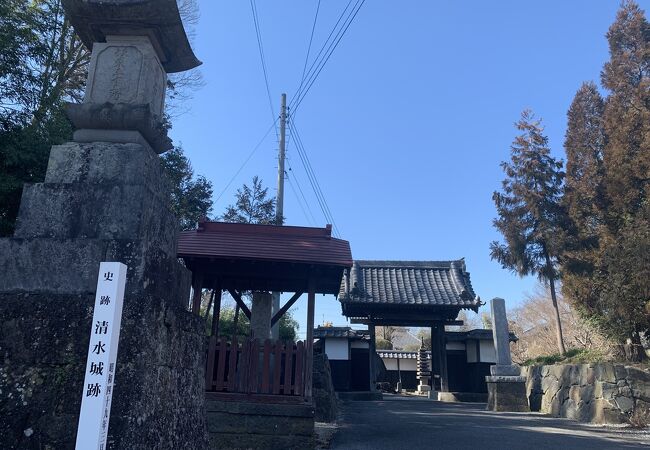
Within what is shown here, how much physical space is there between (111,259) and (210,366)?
4.60 meters

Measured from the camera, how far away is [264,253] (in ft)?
23.5

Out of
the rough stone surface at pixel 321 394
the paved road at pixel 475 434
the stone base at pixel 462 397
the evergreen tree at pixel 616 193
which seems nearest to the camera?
the paved road at pixel 475 434

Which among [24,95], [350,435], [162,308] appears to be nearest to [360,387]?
[350,435]

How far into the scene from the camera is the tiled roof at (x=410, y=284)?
16.6 metres

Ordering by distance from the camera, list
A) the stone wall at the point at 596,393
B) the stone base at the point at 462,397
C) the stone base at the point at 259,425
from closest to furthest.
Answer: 1. the stone base at the point at 259,425
2. the stone wall at the point at 596,393
3. the stone base at the point at 462,397

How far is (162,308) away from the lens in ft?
9.65

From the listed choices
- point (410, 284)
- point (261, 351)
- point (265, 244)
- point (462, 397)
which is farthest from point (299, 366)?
point (462, 397)

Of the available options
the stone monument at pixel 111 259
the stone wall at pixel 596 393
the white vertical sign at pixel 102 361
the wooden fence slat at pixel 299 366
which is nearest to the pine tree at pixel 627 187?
the stone wall at pixel 596 393

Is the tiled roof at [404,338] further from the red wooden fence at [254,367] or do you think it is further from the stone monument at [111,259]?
the stone monument at [111,259]

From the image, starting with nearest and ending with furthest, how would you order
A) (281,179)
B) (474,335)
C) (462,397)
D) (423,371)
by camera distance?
(281,179), (462,397), (474,335), (423,371)

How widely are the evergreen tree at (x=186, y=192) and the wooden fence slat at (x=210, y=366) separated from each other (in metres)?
5.80

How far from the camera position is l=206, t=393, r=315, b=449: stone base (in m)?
6.61

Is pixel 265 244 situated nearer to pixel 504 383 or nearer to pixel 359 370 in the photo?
pixel 504 383

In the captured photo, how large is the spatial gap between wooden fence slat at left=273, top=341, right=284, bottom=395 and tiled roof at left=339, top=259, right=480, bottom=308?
8.85 meters
